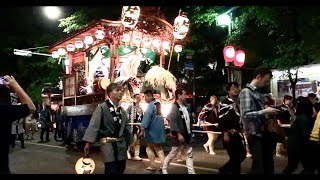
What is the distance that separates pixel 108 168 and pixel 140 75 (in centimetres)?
957

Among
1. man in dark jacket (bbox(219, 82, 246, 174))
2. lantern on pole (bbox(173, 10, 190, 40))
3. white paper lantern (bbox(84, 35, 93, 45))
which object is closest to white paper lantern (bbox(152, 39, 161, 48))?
lantern on pole (bbox(173, 10, 190, 40))

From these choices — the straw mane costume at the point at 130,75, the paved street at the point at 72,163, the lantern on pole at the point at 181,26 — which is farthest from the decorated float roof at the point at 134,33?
the paved street at the point at 72,163

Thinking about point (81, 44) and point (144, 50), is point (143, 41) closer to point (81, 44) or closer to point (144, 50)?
point (144, 50)

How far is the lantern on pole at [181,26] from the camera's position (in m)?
14.6

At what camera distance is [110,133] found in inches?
254

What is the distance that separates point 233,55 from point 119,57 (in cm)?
473

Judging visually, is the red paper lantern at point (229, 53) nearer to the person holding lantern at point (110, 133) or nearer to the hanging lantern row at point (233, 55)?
the hanging lantern row at point (233, 55)

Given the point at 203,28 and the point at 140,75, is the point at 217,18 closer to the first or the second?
the point at 203,28

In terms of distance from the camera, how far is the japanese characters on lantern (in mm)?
14648

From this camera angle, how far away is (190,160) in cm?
889

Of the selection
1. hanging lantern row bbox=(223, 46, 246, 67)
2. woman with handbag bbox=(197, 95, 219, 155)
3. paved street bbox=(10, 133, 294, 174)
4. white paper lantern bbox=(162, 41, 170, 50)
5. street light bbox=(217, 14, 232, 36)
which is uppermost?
street light bbox=(217, 14, 232, 36)

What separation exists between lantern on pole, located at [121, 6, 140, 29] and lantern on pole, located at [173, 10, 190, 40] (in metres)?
2.04

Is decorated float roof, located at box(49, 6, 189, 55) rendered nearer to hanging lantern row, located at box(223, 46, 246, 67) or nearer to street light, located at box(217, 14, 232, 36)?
hanging lantern row, located at box(223, 46, 246, 67)

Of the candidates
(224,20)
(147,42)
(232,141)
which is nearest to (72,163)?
(147,42)
